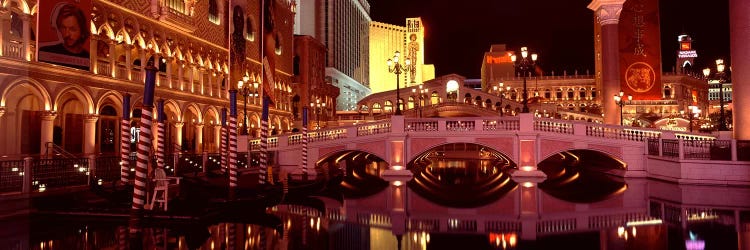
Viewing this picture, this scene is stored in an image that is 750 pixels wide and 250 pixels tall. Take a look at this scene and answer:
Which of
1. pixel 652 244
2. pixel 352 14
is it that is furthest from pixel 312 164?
pixel 352 14

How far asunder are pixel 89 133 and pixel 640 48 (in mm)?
38810

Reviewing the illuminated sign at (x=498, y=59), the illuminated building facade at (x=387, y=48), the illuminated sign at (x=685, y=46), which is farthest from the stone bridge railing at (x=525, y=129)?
the illuminated building facade at (x=387, y=48)

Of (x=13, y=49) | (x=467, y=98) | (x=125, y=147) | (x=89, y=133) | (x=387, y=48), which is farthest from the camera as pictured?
(x=387, y=48)

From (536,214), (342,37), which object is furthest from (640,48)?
(342,37)

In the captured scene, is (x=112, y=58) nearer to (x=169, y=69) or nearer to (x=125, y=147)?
(x=169, y=69)

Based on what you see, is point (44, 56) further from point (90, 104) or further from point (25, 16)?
point (90, 104)

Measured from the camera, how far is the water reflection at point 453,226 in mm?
8938

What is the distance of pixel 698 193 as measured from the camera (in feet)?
50.5

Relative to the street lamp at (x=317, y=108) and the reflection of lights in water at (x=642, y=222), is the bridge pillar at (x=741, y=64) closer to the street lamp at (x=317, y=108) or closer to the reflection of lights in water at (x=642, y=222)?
the reflection of lights in water at (x=642, y=222)

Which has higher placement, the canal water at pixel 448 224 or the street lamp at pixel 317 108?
the street lamp at pixel 317 108

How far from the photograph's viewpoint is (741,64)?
19578 mm

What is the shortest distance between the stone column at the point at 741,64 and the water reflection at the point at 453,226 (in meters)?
4.86

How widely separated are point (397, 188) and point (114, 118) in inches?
608

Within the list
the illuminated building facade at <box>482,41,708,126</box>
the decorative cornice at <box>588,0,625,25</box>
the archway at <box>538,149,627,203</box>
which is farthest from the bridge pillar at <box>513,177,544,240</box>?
the illuminated building facade at <box>482,41,708,126</box>
